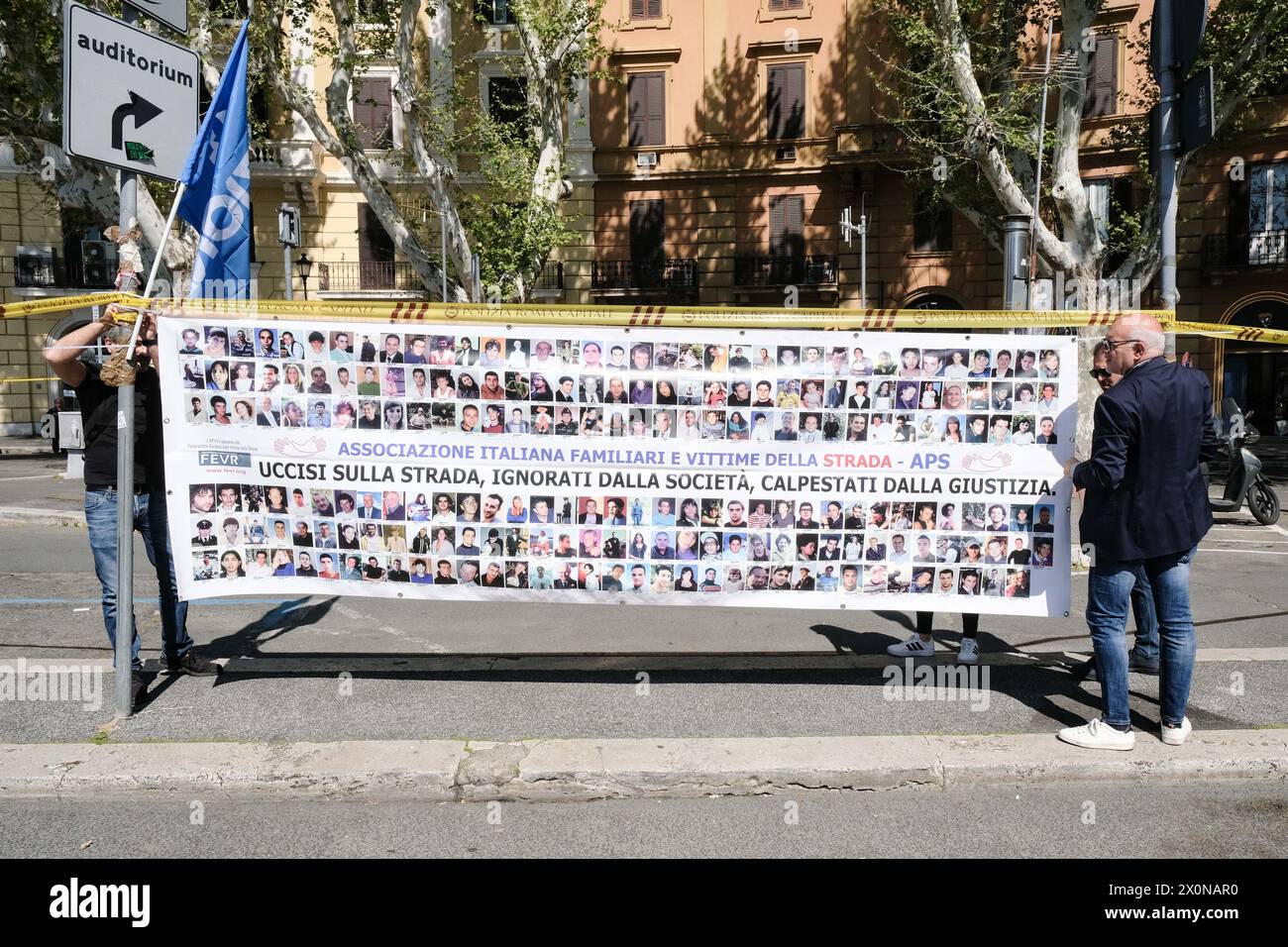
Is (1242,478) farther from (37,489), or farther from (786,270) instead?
(37,489)

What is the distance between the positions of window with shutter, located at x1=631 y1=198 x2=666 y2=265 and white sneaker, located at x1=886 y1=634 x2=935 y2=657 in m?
24.8

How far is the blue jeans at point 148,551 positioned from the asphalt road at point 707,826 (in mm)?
1330

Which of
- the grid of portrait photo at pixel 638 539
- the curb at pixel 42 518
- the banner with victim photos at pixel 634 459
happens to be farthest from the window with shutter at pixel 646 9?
the grid of portrait photo at pixel 638 539

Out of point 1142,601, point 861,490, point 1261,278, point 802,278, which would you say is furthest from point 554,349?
point 1261,278

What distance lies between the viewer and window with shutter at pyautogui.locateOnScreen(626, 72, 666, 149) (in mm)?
28734

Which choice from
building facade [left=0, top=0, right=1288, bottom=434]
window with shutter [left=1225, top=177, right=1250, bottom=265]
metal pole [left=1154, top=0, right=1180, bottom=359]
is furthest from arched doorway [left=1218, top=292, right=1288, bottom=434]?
metal pole [left=1154, top=0, right=1180, bottom=359]

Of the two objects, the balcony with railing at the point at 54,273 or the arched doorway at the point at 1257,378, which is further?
the balcony with railing at the point at 54,273

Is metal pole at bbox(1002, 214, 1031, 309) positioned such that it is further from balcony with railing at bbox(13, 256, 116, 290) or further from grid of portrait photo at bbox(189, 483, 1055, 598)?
balcony with railing at bbox(13, 256, 116, 290)

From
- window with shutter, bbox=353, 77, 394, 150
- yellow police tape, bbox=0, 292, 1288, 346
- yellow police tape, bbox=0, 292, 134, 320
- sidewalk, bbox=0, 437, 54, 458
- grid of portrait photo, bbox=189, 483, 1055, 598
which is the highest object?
window with shutter, bbox=353, 77, 394, 150

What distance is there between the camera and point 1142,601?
525cm

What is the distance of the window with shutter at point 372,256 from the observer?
2962cm

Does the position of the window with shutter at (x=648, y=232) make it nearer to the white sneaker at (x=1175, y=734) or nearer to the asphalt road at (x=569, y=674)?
the asphalt road at (x=569, y=674)

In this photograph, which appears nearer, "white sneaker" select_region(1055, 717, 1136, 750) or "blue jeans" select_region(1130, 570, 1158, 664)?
"white sneaker" select_region(1055, 717, 1136, 750)
